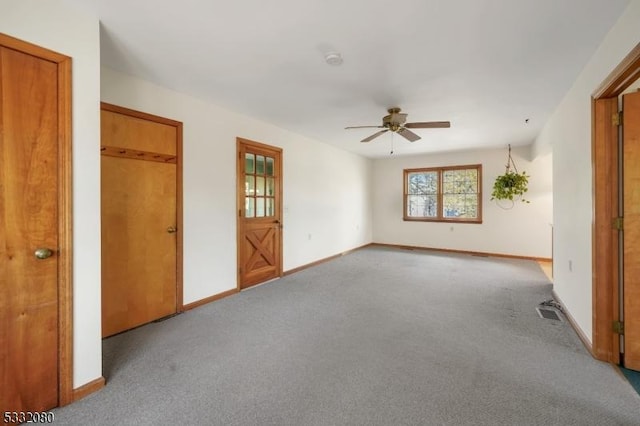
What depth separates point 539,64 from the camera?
258 cm

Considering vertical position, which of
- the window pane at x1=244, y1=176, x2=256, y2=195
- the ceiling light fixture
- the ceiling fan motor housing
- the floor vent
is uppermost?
the ceiling light fixture

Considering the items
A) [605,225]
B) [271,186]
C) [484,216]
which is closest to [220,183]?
Answer: [271,186]

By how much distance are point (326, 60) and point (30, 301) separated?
274 cm

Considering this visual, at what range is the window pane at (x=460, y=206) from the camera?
22.5 ft

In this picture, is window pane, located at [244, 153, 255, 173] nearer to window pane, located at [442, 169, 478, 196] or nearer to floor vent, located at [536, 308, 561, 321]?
floor vent, located at [536, 308, 561, 321]

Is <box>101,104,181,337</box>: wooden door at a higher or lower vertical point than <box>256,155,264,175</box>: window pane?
lower

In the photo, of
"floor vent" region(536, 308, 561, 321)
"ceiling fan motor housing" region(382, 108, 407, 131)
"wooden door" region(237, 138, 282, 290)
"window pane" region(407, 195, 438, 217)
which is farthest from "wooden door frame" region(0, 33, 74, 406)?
"window pane" region(407, 195, 438, 217)

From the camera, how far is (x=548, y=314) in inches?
124

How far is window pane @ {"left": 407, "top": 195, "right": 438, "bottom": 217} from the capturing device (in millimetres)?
7352

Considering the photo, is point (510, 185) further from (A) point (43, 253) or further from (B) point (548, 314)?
(A) point (43, 253)

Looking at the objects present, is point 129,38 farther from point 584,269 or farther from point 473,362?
point 584,269

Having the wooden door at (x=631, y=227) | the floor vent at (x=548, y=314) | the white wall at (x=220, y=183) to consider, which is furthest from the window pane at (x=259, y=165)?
the floor vent at (x=548, y=314)

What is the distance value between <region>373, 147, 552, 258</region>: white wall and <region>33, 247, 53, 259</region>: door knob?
727cm

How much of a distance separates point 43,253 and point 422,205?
7.39 metres
